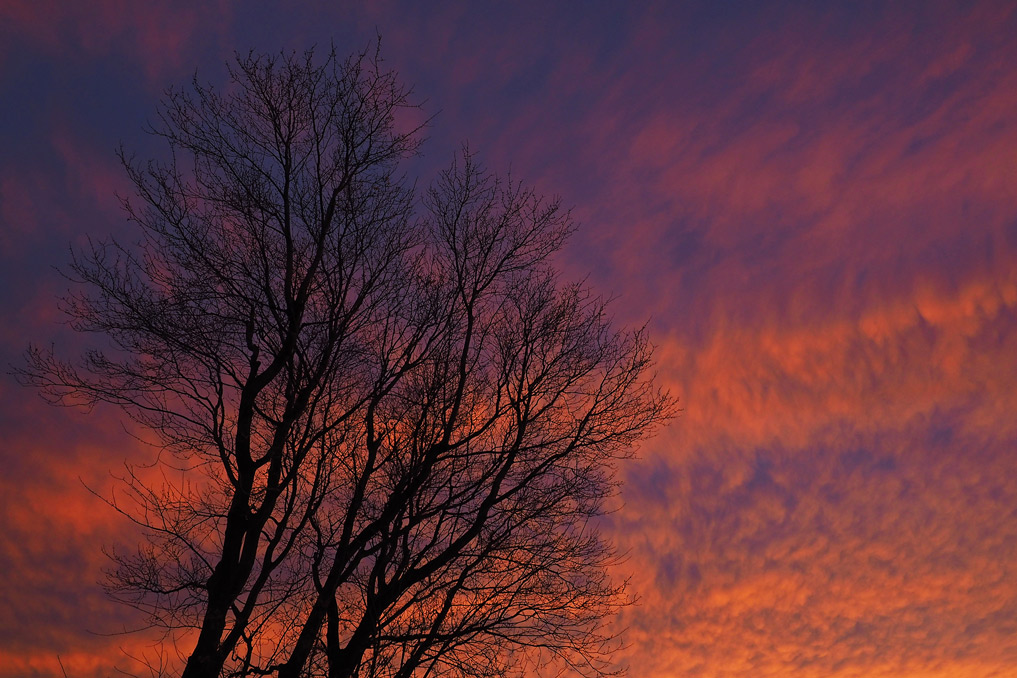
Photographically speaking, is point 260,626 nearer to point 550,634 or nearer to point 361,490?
point 361,490

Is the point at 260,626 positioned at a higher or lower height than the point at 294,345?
lower

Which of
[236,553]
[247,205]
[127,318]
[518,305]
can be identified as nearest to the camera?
[236,553]

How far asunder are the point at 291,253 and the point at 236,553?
3.95 meters

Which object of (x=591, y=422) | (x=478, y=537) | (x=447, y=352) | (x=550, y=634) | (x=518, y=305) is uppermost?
(x=518, y=305)

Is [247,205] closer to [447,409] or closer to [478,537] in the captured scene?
[447,409]

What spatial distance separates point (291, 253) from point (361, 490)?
3.34 meters

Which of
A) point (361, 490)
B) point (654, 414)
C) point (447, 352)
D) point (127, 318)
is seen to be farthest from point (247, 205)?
point (654, 414)

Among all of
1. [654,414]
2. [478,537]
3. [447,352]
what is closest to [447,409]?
[447,352]

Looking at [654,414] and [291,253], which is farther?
[654,414]

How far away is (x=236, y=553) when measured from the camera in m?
9.60

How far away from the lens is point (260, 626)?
1011 centimetres

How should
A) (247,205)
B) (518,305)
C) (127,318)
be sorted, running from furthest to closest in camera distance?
(518,305), (247,205), (127,318)

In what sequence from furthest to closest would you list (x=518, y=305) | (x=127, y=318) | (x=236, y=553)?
1. (x=518, y=305)
2. (x=127, y=318)
3. (x=236, y=553)

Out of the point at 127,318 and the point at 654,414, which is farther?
the point at 654,414
